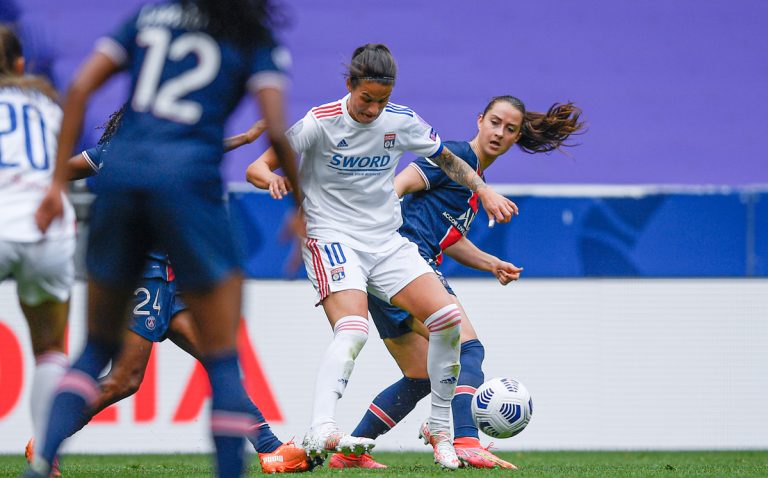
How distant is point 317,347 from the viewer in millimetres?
8609

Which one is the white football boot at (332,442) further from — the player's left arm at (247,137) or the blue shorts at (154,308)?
the player's left arm at (247,137)

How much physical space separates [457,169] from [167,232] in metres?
2.47

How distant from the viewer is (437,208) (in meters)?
6.19

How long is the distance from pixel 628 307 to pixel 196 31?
6.03 metres

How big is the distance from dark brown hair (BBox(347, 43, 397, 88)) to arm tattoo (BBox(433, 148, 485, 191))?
629 millimetres

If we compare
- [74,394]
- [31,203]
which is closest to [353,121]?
[31,203]

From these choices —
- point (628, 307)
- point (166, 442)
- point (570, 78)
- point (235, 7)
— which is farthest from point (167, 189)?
point (570, 78)

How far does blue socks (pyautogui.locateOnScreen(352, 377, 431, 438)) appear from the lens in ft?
19.9

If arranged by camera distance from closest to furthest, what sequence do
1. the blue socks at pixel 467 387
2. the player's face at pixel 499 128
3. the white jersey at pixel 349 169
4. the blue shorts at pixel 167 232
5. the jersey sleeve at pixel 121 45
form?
1. the blue shorts at pixel 167 232
2. the jersey sleeve at pixel 121 45
3. the white jersey at pixel 349 169
4. the blue socks at pixel 467 387
5. the player's face at pixel 499 128

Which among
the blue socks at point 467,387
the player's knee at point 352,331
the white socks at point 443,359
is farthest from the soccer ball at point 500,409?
the player's knee at point 352,331

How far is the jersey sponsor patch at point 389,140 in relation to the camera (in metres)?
5.29

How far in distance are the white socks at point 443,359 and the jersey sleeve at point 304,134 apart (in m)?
0.97

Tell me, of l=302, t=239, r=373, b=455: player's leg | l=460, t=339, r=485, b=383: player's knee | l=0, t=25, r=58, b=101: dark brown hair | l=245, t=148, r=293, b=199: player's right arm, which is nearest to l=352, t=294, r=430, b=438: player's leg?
l=460, t=339, r=485, b=383: player's knee

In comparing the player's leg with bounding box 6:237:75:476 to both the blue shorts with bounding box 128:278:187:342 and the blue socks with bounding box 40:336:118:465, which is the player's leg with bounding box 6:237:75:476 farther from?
the blue shorts with bounding box 128:278:187:342
